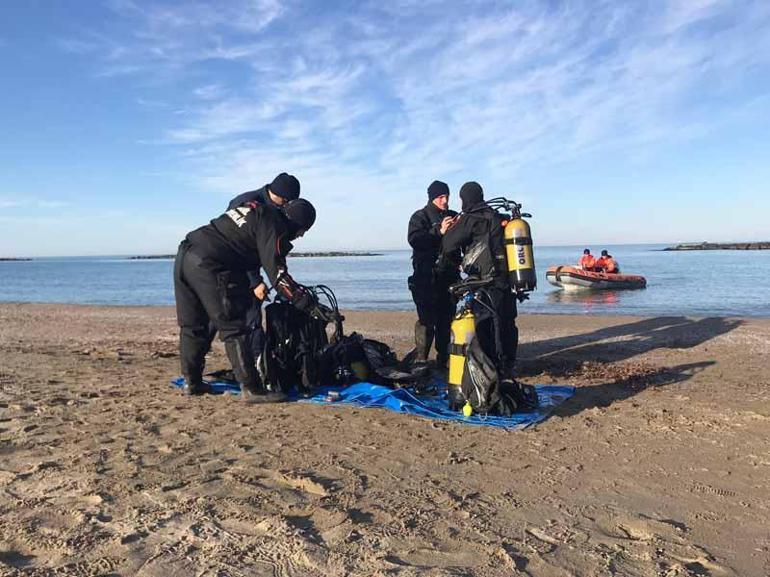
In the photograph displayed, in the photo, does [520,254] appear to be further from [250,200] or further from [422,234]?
[250,200]

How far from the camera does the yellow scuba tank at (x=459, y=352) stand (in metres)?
4.55

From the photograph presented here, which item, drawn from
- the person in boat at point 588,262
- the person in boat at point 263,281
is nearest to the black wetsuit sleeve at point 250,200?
the person in boat at point 263,281

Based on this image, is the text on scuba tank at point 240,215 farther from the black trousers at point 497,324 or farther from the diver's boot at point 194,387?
the black trousers at point 497,324

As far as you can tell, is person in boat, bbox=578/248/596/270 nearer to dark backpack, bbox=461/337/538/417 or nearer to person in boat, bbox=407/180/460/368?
person in boat, bbox=407/180/460/368

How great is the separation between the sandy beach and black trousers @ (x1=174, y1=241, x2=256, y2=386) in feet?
1.18

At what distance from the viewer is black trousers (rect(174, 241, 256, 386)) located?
475 cm

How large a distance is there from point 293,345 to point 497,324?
69.6 inches

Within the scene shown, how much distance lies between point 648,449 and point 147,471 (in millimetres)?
2989

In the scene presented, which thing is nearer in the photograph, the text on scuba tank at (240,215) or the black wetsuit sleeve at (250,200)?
the text on scuba tank at (240,215)

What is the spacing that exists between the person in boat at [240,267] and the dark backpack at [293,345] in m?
0.27

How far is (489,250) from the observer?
17.9 ft

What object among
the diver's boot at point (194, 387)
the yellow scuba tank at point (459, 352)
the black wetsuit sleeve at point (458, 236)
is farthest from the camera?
the black wetsuit sleeve at point (458, 236)

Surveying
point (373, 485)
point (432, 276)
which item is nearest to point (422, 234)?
point (432, 276)

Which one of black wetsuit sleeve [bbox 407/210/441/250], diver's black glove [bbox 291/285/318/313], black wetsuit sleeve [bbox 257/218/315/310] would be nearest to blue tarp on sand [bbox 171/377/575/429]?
diver's black glove [bbox 291/285/318/313]
